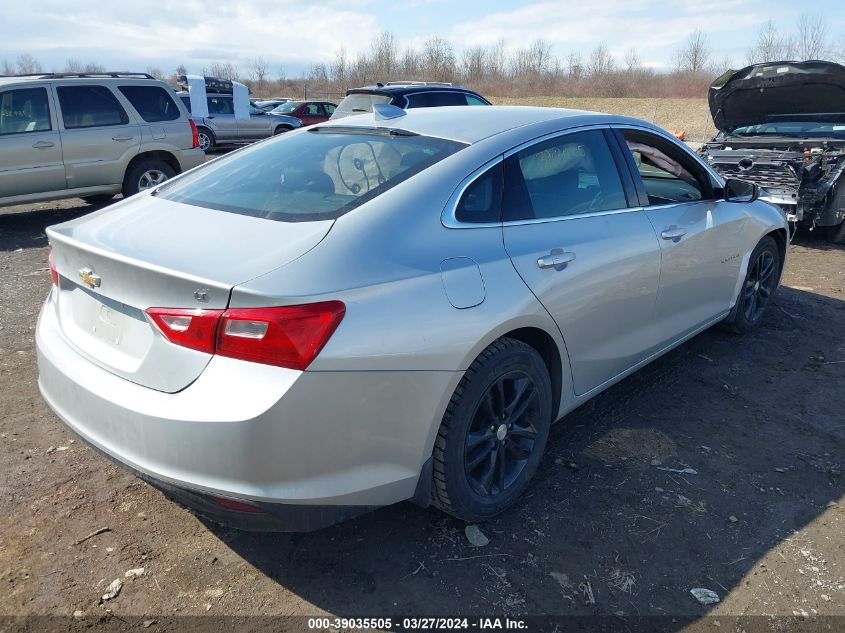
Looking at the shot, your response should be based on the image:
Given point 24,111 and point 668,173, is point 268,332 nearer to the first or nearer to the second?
point 668,173

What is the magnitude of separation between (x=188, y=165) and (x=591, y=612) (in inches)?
367

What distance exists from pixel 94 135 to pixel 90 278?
25.3ft

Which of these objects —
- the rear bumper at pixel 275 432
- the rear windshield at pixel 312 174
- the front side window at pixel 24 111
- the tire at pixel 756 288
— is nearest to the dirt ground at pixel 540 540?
the rear bumper at pixel 275 432

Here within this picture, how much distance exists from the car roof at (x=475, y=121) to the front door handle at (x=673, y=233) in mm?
673

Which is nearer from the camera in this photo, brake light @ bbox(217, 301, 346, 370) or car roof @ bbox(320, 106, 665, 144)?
brake light @ bbox(217, 301, 346, 370)

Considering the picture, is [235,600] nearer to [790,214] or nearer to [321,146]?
[321,146]

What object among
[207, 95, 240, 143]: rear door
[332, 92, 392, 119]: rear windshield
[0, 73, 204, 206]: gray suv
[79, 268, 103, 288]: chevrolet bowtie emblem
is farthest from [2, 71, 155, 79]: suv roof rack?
[207, 95, 240, 143]: rear door

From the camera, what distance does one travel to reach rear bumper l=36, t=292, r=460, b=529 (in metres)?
2.17

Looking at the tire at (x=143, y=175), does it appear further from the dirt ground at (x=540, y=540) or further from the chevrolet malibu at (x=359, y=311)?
the chevrolet malibu at (x=359, y=311)

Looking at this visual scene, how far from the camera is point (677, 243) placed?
390 centimetres

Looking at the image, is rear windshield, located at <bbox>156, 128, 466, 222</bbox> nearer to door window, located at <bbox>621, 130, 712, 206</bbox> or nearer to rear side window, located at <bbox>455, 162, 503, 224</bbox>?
rear side window, located at <bbox>455, 162, 503, 224</bbox>

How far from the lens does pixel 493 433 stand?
291 cm

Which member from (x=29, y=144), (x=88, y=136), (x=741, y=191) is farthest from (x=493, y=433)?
(x=88, y=136)

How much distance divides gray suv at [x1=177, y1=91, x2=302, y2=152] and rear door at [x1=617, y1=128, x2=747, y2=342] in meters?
15.5
